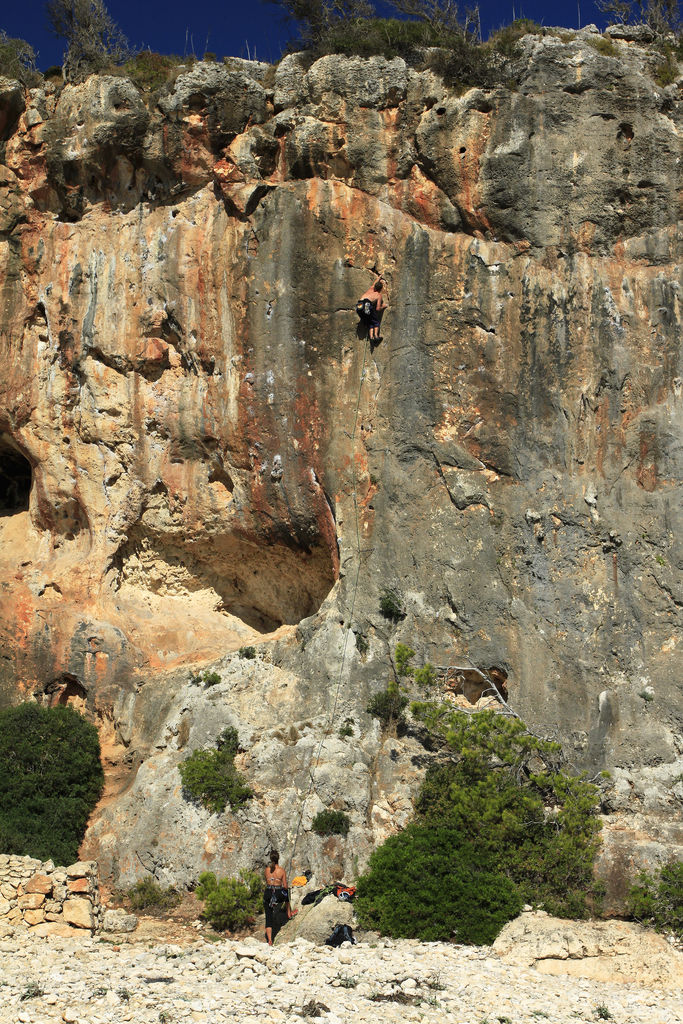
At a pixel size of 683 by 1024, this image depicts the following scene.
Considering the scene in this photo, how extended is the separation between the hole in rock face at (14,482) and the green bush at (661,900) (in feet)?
47.0

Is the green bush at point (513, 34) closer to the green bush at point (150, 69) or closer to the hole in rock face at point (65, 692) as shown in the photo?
the green bush at point (150, 69)

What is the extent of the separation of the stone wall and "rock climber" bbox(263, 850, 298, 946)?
249 centimetres

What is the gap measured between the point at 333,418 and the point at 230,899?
8187 mm

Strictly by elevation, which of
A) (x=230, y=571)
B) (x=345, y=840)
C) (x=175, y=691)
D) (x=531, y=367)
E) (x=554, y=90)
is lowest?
(x=345, y=840)

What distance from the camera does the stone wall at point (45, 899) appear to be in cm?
1573

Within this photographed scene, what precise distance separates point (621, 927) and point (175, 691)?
825 cm

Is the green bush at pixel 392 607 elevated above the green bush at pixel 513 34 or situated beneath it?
situated beneath

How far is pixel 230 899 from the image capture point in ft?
53.7

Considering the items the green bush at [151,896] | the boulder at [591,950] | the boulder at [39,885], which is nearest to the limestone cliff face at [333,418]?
the green bush at [151,896]

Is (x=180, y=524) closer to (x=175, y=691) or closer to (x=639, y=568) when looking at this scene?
(x=175, y=691)

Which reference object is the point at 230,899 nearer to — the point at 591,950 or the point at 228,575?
the point at 591,950

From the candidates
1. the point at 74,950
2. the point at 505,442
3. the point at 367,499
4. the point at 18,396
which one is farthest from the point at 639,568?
the point at 18,396

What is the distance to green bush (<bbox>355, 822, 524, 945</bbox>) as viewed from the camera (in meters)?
15.6

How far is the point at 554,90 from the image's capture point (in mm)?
19656
